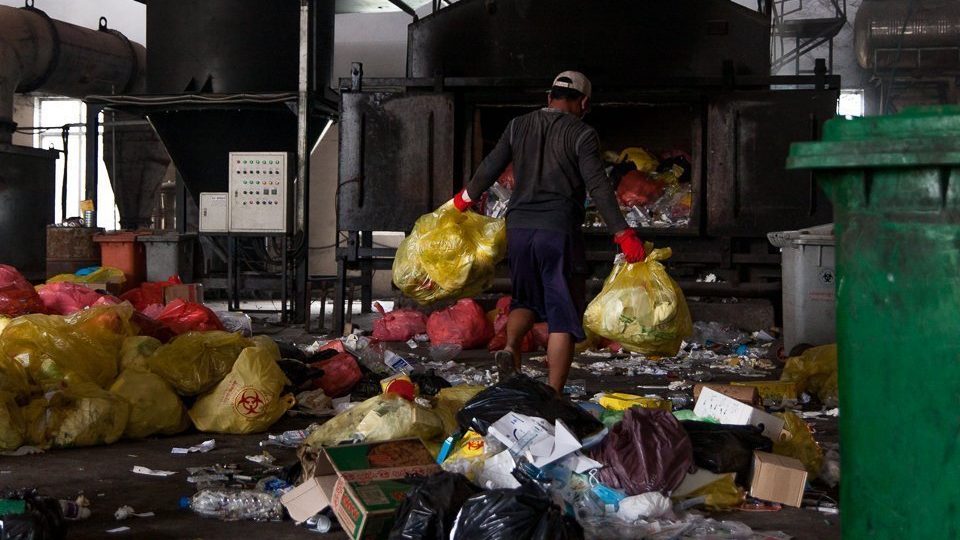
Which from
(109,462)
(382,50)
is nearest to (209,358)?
(109,462)

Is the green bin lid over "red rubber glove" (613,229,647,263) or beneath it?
over

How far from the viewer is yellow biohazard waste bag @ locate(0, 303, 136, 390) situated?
4445 millimetres

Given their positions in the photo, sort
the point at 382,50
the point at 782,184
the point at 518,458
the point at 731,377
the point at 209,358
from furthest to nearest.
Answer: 1. the point at 382,50
2. the point at 782,184
3. the point at 731,377
4. the point at 209,358
5. the point at 518,458

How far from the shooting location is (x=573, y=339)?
4746mm

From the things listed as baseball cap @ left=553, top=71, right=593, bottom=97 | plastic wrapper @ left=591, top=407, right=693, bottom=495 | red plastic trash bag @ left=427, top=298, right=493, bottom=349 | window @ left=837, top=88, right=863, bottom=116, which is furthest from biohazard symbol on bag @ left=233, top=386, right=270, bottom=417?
window @ left=837, top=88, right=863, bottom=116

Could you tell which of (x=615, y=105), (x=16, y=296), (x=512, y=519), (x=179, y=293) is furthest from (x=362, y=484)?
(x=179, y=293)

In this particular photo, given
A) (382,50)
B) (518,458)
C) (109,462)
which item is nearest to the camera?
(518,458)

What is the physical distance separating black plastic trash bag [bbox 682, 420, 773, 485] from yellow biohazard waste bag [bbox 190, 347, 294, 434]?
188cm

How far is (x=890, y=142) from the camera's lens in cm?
208

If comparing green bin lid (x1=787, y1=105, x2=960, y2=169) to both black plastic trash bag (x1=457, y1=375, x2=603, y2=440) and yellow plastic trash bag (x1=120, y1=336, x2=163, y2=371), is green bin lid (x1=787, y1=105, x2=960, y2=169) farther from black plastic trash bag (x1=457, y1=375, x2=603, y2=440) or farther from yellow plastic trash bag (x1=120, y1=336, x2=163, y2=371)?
yellow plastic trash bag (x1=120, y1=336, x2=163, y2=371)

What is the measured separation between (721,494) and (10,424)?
2.73 meters

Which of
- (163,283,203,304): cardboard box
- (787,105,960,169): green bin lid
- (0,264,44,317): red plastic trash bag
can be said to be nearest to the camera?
(787,105,960,169): green bin lid

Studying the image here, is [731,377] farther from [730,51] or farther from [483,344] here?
[730,51]

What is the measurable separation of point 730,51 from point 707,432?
5.56 metres
